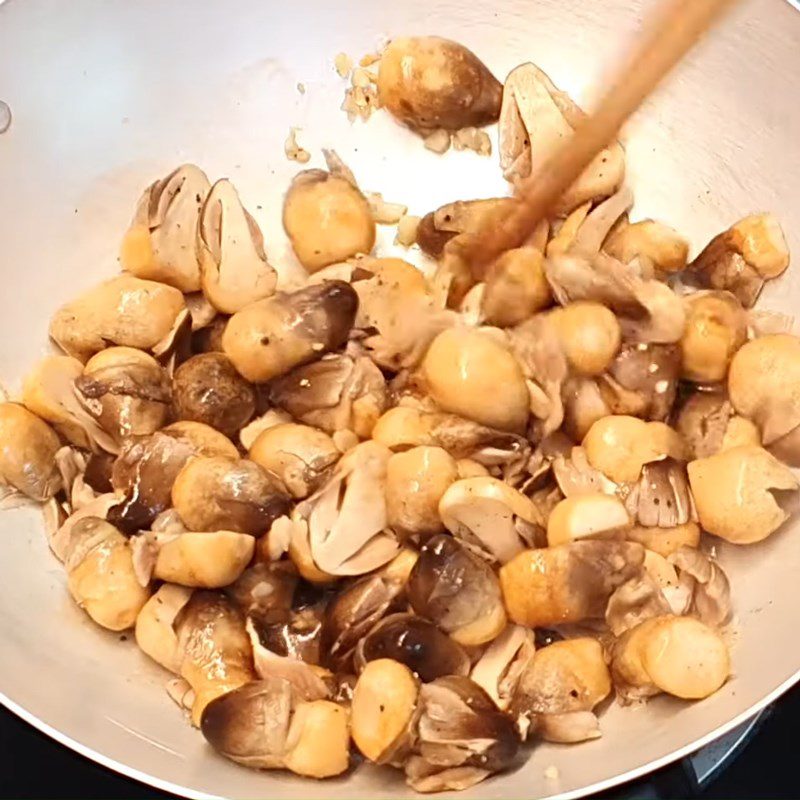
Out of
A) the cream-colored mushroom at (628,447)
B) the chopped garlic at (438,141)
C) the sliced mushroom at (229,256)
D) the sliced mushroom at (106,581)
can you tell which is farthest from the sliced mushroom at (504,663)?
the chopped garlic at (438,141)

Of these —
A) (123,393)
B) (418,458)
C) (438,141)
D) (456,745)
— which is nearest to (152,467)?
(123,393)

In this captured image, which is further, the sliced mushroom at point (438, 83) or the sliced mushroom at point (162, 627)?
the sliced mushroom at point (438, 83)

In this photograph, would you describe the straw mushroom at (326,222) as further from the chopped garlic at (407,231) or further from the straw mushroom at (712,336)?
the straw mushroom at (712,336)

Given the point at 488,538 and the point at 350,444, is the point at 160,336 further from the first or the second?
the point at 488,538

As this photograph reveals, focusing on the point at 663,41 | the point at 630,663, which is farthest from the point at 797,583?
the point at 663,41

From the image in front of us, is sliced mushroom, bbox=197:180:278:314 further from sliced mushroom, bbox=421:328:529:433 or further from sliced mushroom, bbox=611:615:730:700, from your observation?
sliced mushroom, bbox=611:615:730:700

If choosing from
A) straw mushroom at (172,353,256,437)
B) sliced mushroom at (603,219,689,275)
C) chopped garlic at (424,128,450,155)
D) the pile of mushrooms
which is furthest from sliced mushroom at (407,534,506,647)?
chopped garlic at (424,128,450,155)

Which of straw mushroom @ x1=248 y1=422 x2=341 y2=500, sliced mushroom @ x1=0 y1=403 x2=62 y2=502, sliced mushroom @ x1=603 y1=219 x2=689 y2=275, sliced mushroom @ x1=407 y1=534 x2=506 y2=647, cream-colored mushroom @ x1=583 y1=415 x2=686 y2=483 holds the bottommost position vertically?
sliced mushroom @ x1=0 y1=403 x2=62 y2=502
